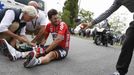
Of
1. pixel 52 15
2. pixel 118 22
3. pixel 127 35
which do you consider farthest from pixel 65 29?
pixel 118 22

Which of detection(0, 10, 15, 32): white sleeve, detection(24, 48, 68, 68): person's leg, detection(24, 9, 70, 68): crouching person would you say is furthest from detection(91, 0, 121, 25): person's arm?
detection(0, 10, 15, 32): white sleeve

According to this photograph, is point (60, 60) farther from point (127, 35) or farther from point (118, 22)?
point (118, 22)

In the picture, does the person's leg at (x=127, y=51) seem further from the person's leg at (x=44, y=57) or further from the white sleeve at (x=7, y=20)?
the white sleeve at (x=7, y=20)

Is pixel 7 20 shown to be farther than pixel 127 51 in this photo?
Yes

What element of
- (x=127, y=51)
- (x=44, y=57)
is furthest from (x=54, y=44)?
(x=127, y=51)

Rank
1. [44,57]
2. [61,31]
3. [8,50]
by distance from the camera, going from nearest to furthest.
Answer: [8,50], [44,57], [61,31]

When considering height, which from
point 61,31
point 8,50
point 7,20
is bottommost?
point 8,50

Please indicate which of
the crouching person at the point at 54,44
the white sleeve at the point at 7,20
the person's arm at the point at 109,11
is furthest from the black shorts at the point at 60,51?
the person's arm at the point at 109,11

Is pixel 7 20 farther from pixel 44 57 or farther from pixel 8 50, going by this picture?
pixel 44 57

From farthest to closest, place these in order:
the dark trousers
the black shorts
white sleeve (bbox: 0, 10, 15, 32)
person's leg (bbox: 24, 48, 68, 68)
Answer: the black shorts < white sleeve (bbox: 0, 10, 15, 32) < person's leg (bbox: 24, 48, 68, 68) < the dark trousers

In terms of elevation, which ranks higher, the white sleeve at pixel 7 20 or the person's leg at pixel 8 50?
the white sleeve at pixel 7 20

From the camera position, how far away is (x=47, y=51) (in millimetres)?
6367

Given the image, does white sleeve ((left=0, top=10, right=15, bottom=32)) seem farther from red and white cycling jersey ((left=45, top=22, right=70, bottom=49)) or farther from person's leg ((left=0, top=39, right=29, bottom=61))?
red and white cycling jersey ((left=45, top=22, right=70, bottom=49))

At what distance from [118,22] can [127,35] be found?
287ft
